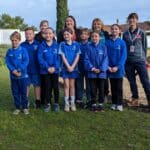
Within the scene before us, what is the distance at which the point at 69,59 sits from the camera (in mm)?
10328

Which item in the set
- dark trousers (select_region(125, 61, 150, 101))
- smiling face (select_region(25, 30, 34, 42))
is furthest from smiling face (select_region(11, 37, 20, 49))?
dark trousers (select_region(125, 61, 150, 101))

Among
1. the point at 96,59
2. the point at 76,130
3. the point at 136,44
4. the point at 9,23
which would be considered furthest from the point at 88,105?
the point at 9,23

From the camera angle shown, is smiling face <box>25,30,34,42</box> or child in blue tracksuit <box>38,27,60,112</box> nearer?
child in blue tracksuit <box>38,27,60,112</box>

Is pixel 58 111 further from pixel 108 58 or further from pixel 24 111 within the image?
pixel 108 58

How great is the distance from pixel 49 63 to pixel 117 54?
4.44 feet

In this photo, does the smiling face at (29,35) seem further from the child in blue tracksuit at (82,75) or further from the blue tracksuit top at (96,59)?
the blue tracksuit top at (96,59)

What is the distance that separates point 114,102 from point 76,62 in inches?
45.4

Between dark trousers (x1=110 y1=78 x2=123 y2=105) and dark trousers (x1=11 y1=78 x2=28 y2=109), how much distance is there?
1.75 metres

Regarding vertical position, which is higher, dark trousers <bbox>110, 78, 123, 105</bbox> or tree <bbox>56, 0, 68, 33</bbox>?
tree <bbox>56, 0, 68, 33</bbox>

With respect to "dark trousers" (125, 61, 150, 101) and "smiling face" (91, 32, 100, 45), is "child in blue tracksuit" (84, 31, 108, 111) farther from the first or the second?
"dark trousers" (125, 61, 150, 101)

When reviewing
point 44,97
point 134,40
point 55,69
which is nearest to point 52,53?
point 55,69

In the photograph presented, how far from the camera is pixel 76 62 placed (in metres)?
10.3

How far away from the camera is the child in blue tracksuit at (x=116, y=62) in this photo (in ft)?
33.9

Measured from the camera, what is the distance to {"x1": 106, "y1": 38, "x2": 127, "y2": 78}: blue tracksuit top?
10.3 metres
